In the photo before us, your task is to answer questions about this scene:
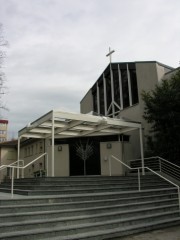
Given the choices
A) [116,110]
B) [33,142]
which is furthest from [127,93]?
[33,142]

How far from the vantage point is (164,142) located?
1420cm

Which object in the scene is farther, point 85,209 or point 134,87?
point 134,87

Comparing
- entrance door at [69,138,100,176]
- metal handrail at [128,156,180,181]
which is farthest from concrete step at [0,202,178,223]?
entrance door at [69,138,100,176]

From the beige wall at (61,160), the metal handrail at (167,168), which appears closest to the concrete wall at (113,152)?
the beige wall at (61,160)

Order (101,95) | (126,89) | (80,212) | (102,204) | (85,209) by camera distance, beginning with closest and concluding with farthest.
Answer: (80,212) < (85,209) < (102,204) < (126,89) < (101,95)

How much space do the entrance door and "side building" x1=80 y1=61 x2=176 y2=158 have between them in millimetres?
2108

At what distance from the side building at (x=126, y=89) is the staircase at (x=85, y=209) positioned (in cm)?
895

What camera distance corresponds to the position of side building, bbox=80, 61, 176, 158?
18558 mm

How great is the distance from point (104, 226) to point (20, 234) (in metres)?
2.21

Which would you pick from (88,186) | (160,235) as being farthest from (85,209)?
(160,235)

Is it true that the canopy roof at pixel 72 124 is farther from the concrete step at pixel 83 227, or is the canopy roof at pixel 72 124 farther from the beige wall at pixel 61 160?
the concrete step at pixel 83 227

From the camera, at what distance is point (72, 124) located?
520 inches

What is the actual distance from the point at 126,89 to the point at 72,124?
8692 millimetres

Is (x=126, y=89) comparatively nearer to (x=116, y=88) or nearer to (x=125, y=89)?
(x=125, y=89)
